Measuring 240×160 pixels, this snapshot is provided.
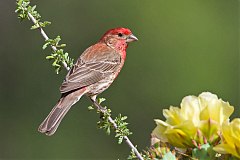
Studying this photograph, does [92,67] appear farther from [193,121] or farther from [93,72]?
[193,121]

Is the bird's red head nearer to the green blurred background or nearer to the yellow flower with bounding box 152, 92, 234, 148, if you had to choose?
the yellow flower with bounding box 152, 92, 234, 148

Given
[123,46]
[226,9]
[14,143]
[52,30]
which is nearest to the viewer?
[123,46]

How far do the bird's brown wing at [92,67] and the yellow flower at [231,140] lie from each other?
2.38 metres

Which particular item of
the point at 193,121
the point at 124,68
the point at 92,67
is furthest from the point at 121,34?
the point at 124,68

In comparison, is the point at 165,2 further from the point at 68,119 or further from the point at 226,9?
the point at 68,119

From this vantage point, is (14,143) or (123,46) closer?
(123,46)

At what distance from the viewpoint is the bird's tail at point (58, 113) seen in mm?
3308

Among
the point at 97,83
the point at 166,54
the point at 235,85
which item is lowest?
the point at 235,85

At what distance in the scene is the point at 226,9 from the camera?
14.6 metres

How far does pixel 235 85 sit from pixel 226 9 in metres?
2.45

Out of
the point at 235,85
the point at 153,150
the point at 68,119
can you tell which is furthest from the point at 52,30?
the point at 153,150

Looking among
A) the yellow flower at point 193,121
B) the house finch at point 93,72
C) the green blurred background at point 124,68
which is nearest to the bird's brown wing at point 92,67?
the house finch at point 93,72

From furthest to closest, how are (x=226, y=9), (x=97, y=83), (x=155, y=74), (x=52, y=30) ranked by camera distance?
(x=226, y=9) < (x=155, y=74) < (x=52, y=30) < (x=97, y=83)

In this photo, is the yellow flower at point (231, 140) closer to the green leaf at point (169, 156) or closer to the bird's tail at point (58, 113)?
the green leaf at point (169, 156)
